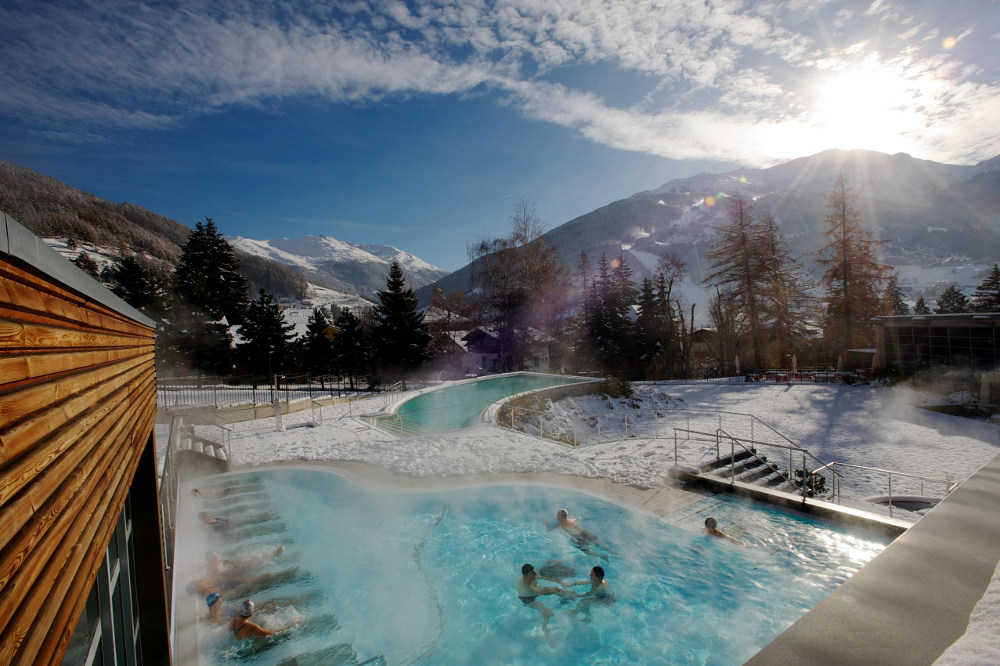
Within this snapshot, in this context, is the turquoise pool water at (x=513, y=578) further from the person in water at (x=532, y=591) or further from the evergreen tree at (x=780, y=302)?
the evergreen tree at (x=780, y=302)

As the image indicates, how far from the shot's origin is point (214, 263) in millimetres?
34281

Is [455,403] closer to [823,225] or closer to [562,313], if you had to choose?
[562,313]

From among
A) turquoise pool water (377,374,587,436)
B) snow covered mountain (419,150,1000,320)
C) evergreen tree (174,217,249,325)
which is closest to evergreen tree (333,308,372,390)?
evergreen tree (174,217,249,325)

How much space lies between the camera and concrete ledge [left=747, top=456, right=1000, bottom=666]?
8.30 ft

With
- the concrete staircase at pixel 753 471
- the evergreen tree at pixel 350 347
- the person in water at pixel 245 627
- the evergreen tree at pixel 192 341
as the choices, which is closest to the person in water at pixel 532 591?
the person in water at pixel 245 627

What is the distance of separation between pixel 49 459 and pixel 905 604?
183 inches

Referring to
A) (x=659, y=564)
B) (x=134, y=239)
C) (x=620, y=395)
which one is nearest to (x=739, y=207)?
(x=620, y=395)

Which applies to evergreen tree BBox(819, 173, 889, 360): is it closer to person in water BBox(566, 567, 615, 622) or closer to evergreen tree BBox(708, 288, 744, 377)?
evergreen tree BBox(708, 288, 744, 377)

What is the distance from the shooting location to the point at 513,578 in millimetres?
7281

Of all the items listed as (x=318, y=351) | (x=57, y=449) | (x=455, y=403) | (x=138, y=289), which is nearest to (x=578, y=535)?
(x=57, y=449)

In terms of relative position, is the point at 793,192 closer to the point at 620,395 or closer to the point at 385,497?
the point at 620,395

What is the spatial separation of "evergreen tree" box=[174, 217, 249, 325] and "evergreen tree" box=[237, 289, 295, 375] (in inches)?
121

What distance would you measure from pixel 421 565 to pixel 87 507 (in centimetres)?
694

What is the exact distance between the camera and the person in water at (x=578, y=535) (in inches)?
303
